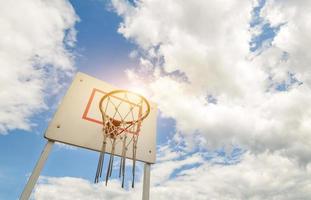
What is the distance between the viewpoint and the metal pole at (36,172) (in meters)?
2.79

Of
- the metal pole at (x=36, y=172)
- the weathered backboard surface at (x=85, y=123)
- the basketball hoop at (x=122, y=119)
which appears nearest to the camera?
the metal pole at (x=36, y=172)

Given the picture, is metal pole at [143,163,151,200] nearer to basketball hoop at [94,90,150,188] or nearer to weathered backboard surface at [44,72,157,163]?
weathered backboard surface at [44,72,157,163]

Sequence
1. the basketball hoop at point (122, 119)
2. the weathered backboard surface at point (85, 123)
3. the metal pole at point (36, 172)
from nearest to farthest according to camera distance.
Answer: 1. the metal pole at point (36, 172)
2. the weathered backboard surface at point (85, 123)
3. the basketball hoop at point (122, 119)

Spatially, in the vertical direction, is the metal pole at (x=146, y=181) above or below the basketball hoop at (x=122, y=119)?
below

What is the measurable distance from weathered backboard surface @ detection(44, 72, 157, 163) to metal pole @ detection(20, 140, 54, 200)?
0.51ft

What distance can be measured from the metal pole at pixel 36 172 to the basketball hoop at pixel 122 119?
835mm

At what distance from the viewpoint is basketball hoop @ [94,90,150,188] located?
385cm

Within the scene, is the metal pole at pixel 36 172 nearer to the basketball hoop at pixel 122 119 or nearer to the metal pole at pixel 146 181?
the basketball hoop at pixel 122 119

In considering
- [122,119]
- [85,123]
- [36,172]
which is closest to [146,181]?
[122,119]

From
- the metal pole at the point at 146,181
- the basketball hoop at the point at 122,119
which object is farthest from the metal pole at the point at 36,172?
the metal pole at the point at 146,181

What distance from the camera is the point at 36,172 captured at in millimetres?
2994

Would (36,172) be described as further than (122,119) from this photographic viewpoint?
No

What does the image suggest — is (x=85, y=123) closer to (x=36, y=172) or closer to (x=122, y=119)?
(x=122, y=119)

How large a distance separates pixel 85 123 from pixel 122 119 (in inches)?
30.4
